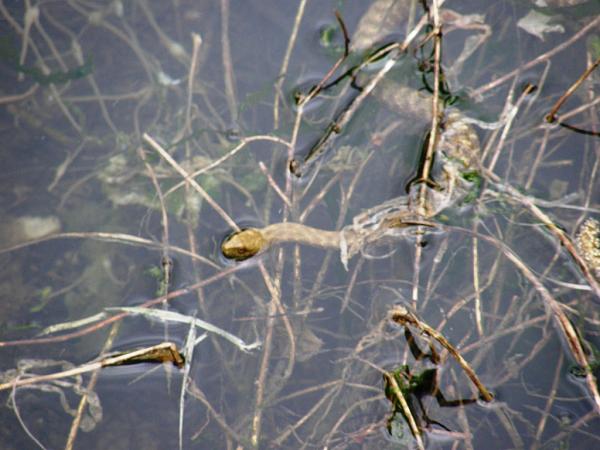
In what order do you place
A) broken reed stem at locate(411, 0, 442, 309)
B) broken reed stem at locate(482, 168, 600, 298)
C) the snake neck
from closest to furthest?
broken reed stem at locate(482, 168, 600, 298) < broken reed stem at locate(411, 0, 442, 309) < the snake neck

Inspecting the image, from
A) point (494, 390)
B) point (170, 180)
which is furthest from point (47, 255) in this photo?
point (494, 390)

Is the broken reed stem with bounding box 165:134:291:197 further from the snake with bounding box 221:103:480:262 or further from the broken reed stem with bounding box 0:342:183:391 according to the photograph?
the broken reed stem with bounding box 0:342:183:391

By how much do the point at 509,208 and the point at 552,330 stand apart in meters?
0.46

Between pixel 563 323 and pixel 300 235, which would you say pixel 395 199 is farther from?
pixel 563 323

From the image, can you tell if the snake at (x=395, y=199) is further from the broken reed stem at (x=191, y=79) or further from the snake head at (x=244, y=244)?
the broken reed stem at (x=191, y=79)

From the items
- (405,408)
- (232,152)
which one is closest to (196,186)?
(232,152)

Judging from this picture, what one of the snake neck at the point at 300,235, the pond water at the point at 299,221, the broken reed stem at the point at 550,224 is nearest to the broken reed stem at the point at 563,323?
the pond water at the point at 299,221

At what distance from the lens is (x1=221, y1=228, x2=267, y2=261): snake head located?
1771mm

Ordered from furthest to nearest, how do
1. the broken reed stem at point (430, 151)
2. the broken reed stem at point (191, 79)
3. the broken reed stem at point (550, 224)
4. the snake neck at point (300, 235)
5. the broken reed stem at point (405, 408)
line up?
the broken reed stem at point (191, 79)
the snake neck at point (300, 235)
the broken reed stem at point (430, 151)
the broken reed stem at point (550, 224)
the broken reed stem at point (405, 408)

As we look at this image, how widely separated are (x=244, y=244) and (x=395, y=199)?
59 centimetres

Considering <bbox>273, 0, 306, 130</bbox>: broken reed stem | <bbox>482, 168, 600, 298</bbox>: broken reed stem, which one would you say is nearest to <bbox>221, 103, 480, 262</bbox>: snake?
<bbox>482, 168, 600, 298</bbox>: broken reed stem

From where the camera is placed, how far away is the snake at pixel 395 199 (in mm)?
1734

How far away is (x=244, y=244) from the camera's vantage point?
177cm

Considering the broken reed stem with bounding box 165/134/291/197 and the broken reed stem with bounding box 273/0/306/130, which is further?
the broken reed stem with bounding box 273/0/306/130
